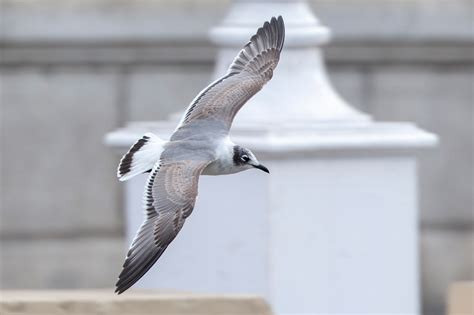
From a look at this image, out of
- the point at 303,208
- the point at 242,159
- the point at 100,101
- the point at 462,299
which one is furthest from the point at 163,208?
the point at 100,101

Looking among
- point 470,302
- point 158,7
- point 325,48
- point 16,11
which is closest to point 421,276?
point 325,48

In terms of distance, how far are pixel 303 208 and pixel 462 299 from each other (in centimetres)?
168

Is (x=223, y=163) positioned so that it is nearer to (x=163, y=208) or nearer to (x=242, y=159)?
(x=242, y=159)

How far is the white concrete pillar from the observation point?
7.95m

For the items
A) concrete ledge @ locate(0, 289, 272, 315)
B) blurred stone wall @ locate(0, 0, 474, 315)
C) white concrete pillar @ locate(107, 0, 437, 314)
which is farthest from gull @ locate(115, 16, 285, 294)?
blurred stone wall @ locate(0, 0, 474, 315)

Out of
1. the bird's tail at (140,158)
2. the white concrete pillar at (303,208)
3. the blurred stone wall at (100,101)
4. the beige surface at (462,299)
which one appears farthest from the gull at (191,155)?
the blurred stone wall at (100,101)

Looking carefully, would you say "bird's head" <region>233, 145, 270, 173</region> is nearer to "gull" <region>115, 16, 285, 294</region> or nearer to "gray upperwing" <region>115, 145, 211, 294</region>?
"gull" <region>115, 16, 285, 294</region>

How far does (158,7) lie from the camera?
11039 mm

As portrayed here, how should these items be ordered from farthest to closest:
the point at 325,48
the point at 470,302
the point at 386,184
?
the point at 325,48
the point at 386,184
the point at 470,302

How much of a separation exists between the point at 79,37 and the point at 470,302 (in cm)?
520

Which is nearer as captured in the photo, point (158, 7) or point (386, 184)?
point (386, 184)

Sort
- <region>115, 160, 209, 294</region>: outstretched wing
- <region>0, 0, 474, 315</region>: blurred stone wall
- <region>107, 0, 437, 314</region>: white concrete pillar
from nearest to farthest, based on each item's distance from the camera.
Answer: <region>115, 160, 209, 294</region>: outstretched wing → <region>107, 0, 437, 314</region>: white concrete pillar → <region>0, 0, 474, 315</region>: blurred stone wall

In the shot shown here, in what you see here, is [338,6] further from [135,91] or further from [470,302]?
[470,302]

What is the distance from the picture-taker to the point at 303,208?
26.2 feet
